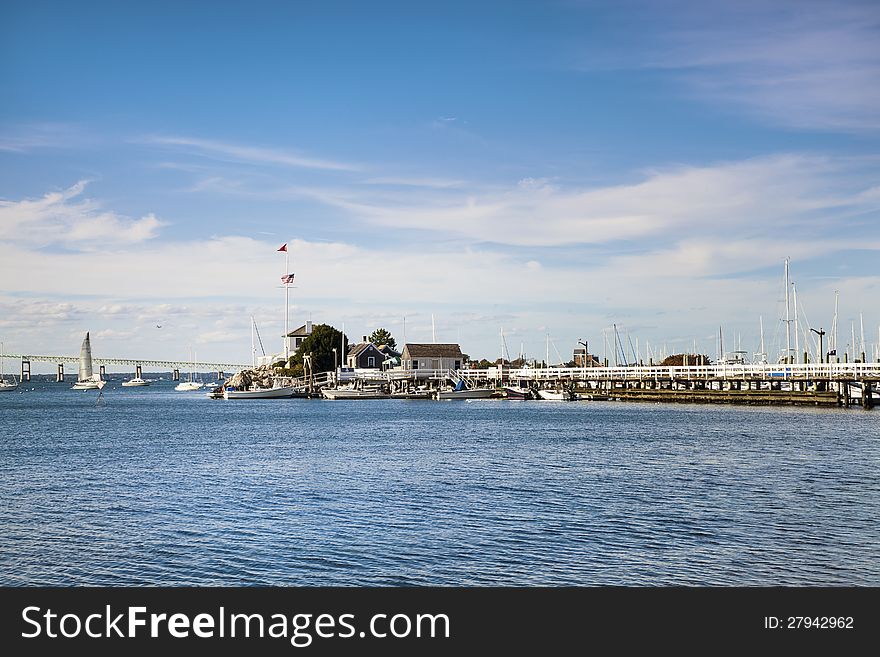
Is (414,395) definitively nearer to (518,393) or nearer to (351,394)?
(351,394)

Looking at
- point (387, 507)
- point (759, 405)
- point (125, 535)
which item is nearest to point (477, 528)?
point (387, 507)

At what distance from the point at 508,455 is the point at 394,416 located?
4411cm

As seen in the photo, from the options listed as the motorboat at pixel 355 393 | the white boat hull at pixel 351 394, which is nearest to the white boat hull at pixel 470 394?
the motorboat at pixel 355 393

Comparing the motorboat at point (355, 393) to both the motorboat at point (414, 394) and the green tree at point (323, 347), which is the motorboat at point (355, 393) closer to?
the motorboat at point (414, 394)

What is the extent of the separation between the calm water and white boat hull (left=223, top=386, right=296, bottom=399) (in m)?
80.0

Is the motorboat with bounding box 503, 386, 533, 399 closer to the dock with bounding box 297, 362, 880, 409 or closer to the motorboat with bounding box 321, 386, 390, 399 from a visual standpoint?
the dock with bounding box 297, 362, 880, 409

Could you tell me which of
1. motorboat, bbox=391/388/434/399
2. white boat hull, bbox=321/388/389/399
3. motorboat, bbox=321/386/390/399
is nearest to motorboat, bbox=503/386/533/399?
motorboat, bbox=391/388/434/399

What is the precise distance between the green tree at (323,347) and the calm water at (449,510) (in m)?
92.4

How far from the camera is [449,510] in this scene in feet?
99.0

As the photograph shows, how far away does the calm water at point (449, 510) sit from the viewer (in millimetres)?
22203

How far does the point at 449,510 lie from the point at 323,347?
418ft
